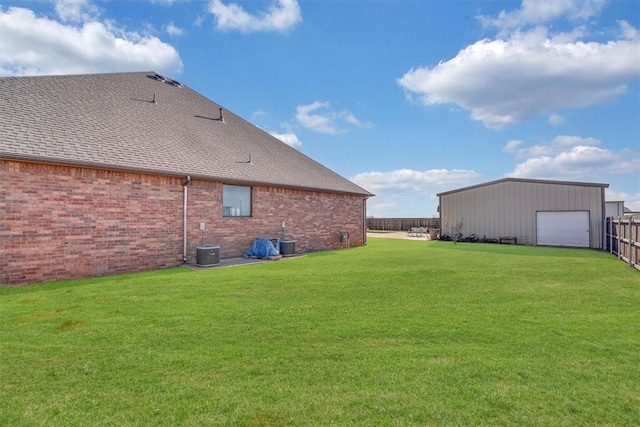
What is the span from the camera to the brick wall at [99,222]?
25.9ft

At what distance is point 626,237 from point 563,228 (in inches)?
281

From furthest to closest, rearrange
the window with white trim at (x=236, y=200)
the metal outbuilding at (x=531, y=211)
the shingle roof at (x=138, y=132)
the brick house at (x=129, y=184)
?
the metal outbuilding at (x=531, y=211) → the window with white trim at (x=236, y=200) → the shingle roof at (x=138, y=132) → the brick house at (x=129, y=184)

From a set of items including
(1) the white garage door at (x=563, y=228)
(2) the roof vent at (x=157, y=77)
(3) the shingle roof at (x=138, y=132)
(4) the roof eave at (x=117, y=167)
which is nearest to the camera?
(4) the roof eave at (x=117, y=167)

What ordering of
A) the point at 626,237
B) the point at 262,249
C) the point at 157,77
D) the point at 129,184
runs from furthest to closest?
the point at 157,77, the point at 262,249, the point at 626,237, the point at 129,184

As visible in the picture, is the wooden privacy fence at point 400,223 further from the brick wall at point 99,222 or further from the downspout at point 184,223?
the downspout at point 184,223

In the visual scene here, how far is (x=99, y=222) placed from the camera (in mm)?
9070

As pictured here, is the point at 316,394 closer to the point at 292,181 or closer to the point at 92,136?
the point at 92,136

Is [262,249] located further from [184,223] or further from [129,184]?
[129,184]

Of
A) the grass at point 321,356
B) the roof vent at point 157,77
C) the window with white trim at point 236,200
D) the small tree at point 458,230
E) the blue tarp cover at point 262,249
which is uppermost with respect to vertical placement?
the roof vent at point 157,77

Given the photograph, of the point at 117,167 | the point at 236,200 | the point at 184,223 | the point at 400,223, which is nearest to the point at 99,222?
the point at 117,167

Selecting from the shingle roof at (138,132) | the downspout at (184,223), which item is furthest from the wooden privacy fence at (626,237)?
the downspout at (184,223)

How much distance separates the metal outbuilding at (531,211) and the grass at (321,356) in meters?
13.0

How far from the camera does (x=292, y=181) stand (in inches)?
573

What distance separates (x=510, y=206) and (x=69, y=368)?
21637 mm
